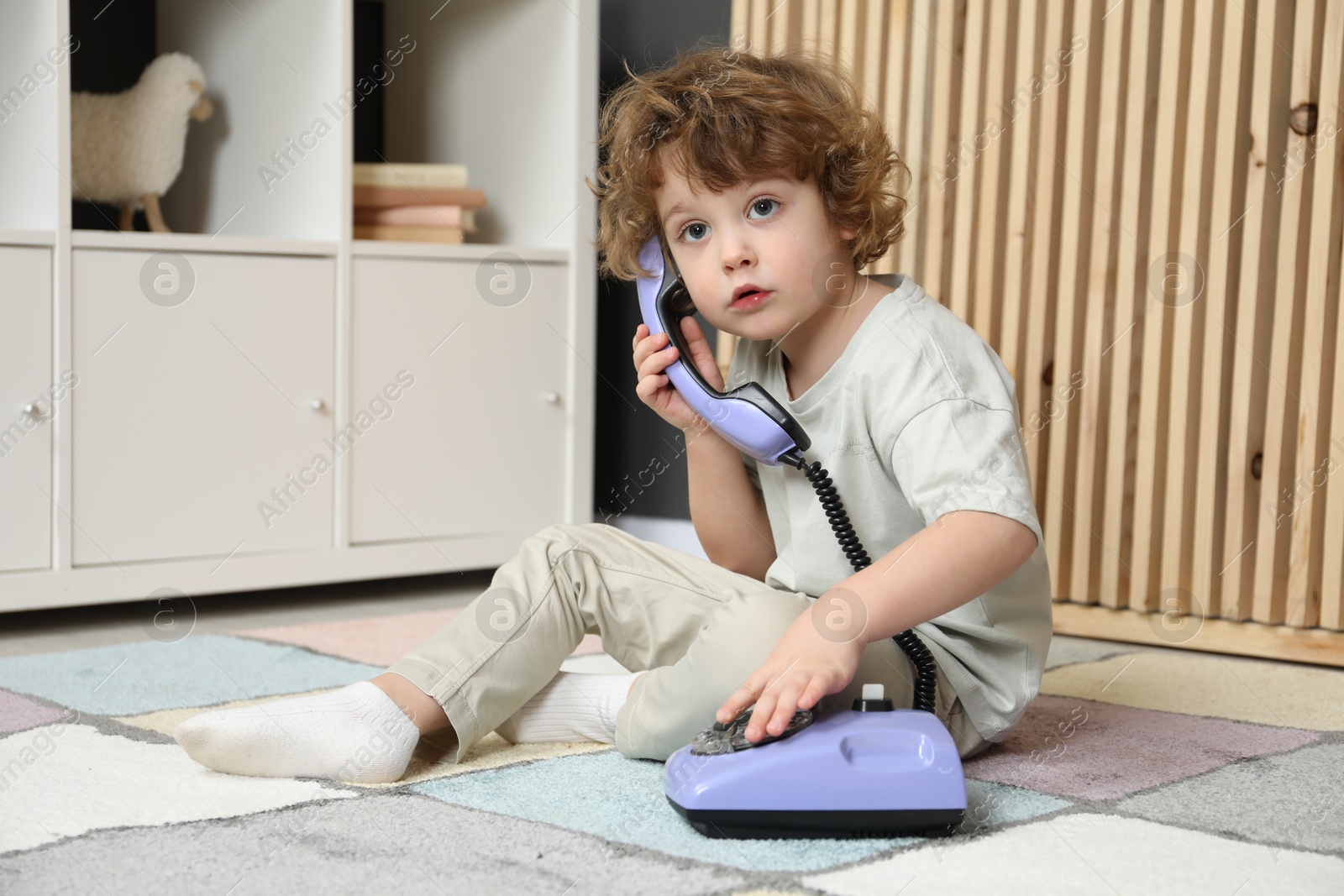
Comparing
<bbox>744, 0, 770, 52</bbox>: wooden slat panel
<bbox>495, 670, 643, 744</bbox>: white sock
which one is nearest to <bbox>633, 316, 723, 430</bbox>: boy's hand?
<bbox>495, 670, 643, 744</bbox>: white sock

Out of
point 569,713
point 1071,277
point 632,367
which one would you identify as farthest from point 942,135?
point 569,713

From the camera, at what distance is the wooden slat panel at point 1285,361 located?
159 cm

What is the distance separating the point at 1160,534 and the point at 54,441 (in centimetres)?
147

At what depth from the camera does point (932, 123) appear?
186 cm

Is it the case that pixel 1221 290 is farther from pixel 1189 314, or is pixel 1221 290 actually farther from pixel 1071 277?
pixel 1071 277

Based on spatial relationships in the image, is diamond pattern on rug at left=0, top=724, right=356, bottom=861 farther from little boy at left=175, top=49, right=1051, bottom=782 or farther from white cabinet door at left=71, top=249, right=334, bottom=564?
white cabinet door at left=71, top=249, right=334, bottom=564

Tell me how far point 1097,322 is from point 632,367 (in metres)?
0.89

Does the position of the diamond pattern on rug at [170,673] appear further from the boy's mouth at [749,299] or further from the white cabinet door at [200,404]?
the boy's mouth at [749,299]

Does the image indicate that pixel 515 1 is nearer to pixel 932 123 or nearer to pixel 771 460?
pixel 932 123

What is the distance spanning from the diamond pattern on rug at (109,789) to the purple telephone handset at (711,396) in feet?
1.40

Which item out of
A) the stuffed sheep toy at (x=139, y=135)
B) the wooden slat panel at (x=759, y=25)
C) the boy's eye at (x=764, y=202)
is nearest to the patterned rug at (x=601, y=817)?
the boy's eye at (x=764, y=202)

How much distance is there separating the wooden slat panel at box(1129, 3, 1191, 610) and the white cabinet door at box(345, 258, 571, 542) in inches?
37.0

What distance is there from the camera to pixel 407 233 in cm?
209

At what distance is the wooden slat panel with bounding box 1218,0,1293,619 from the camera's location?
161 cm
